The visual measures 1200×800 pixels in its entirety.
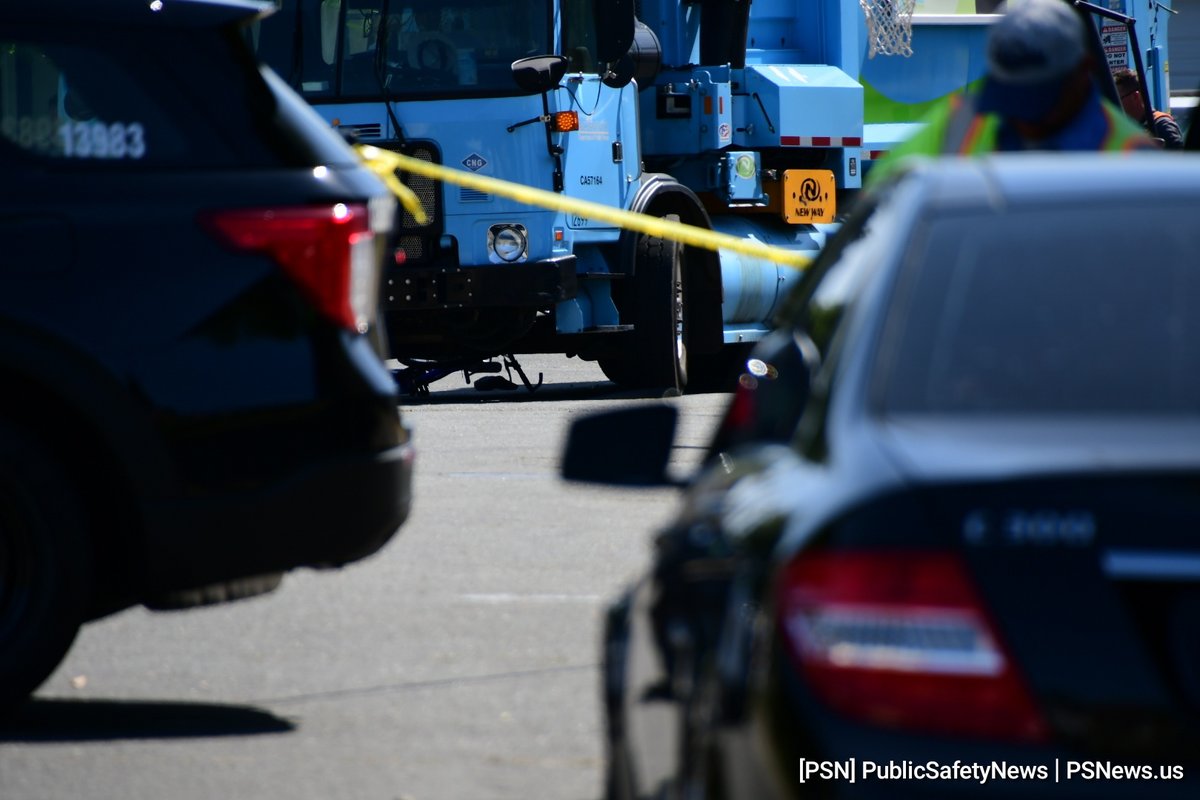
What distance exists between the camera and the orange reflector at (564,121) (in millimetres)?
14070

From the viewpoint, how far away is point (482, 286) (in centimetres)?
1409

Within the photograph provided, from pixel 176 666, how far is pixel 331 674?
490mm

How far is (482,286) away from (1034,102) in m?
9.17

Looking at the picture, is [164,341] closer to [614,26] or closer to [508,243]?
[614,26]

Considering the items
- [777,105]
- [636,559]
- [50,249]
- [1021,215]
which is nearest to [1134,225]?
[1021,215]

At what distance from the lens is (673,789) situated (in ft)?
9.83

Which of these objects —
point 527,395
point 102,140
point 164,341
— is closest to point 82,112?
point 102,140

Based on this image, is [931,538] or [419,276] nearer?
[931,538]

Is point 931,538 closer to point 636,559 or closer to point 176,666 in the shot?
point 176,666

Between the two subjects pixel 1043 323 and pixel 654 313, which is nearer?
pixel 1043 323

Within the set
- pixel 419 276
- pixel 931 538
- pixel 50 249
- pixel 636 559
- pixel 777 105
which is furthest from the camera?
pixel 777 105

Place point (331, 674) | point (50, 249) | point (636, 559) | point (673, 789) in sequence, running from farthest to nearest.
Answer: point (636, 559) < point (331, 674) < point (50, 249) < point (673, 789)

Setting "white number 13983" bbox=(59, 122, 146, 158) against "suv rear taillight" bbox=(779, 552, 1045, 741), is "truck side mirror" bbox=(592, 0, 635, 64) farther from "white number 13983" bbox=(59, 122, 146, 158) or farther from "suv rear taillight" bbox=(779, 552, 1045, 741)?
"suv rear taillight" bbox=(779, 552, 1045, 741)

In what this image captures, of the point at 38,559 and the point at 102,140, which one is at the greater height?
the point at 102,140
